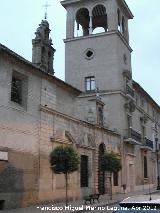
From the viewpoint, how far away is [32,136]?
21766 mm

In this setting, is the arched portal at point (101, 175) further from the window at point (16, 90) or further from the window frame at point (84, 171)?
the window at point (16, 90)

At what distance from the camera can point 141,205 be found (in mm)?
6930

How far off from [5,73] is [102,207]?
8986 millimetres

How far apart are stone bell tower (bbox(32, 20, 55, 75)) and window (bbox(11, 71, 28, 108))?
367 inches

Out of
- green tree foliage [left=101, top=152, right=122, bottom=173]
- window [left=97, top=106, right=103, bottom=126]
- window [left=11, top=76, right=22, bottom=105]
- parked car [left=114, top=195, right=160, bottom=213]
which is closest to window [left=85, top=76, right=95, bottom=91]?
window [left=97, top=106, right=103, bottom=126]

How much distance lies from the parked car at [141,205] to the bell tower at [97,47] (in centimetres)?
3201

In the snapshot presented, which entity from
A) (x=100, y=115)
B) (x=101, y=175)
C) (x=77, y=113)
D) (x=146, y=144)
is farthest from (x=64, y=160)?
(x=146, y=144)

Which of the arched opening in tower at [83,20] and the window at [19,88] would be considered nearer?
the window at [19,88]

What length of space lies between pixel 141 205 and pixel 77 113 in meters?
29.1

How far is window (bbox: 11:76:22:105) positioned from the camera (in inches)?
848

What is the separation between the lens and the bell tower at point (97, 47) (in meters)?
39.7

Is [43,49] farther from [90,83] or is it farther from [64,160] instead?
[64,160]

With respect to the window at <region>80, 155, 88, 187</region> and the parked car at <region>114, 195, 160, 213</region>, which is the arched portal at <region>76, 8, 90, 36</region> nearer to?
the window at <region>80, 155, 88, 187</region>

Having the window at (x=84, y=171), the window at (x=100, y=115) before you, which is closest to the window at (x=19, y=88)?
the window at (x=84, y=171)
